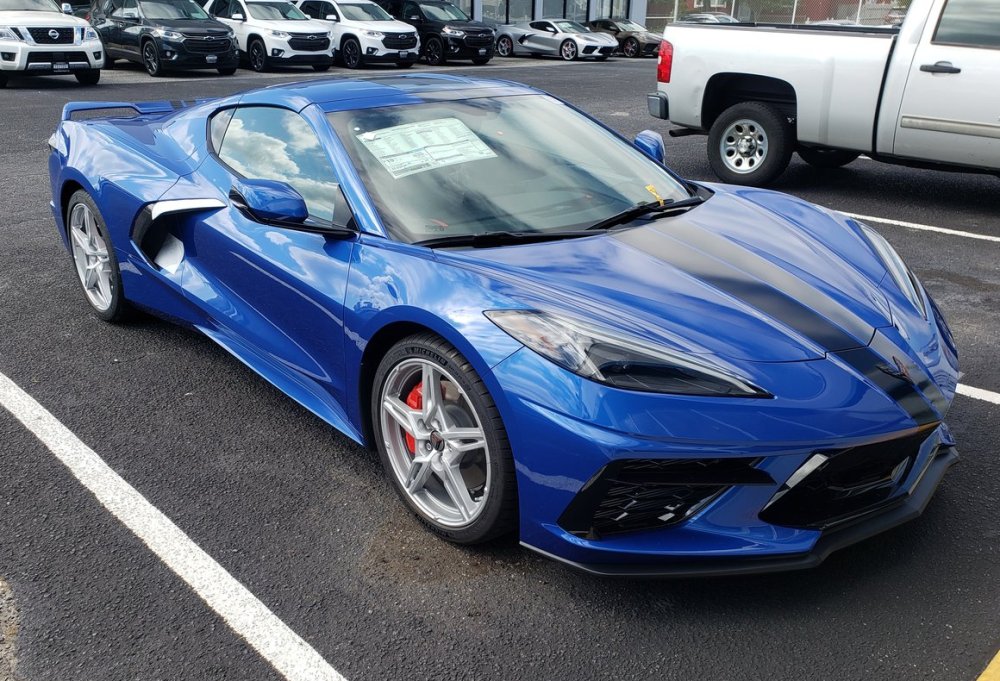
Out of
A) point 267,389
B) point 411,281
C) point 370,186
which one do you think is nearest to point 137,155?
point 267,389

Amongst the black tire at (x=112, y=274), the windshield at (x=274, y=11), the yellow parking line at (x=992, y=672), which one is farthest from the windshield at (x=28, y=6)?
the yellow parking line at (x=992, y=672)

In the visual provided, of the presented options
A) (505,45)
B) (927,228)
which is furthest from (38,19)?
(505,45)

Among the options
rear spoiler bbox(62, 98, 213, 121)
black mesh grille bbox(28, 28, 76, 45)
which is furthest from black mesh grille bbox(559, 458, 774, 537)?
black mesh grille bbox(28, 28, 76, 45)

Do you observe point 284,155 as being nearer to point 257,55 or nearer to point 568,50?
point 257,55

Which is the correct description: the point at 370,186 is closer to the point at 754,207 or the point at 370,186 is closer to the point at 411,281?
the point at 411,281

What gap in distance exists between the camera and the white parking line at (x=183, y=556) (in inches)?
97.7

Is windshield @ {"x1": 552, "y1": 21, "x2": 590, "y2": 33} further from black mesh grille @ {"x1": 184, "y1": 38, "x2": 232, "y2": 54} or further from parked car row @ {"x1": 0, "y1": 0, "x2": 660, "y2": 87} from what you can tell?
black mesh grille @ {"x1": 184, "y1": 38, "x2": 232, "y2": 54}

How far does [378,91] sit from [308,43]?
58.1 ft

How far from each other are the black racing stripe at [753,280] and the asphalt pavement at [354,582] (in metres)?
0.68

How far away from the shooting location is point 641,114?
516 inches

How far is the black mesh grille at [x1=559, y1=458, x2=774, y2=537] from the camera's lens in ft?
7.97

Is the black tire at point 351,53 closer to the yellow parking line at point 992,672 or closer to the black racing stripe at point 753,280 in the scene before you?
the black racing stripe at point 753,280

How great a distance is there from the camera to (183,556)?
2914 millimetres

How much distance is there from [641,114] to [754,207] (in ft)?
31.9
